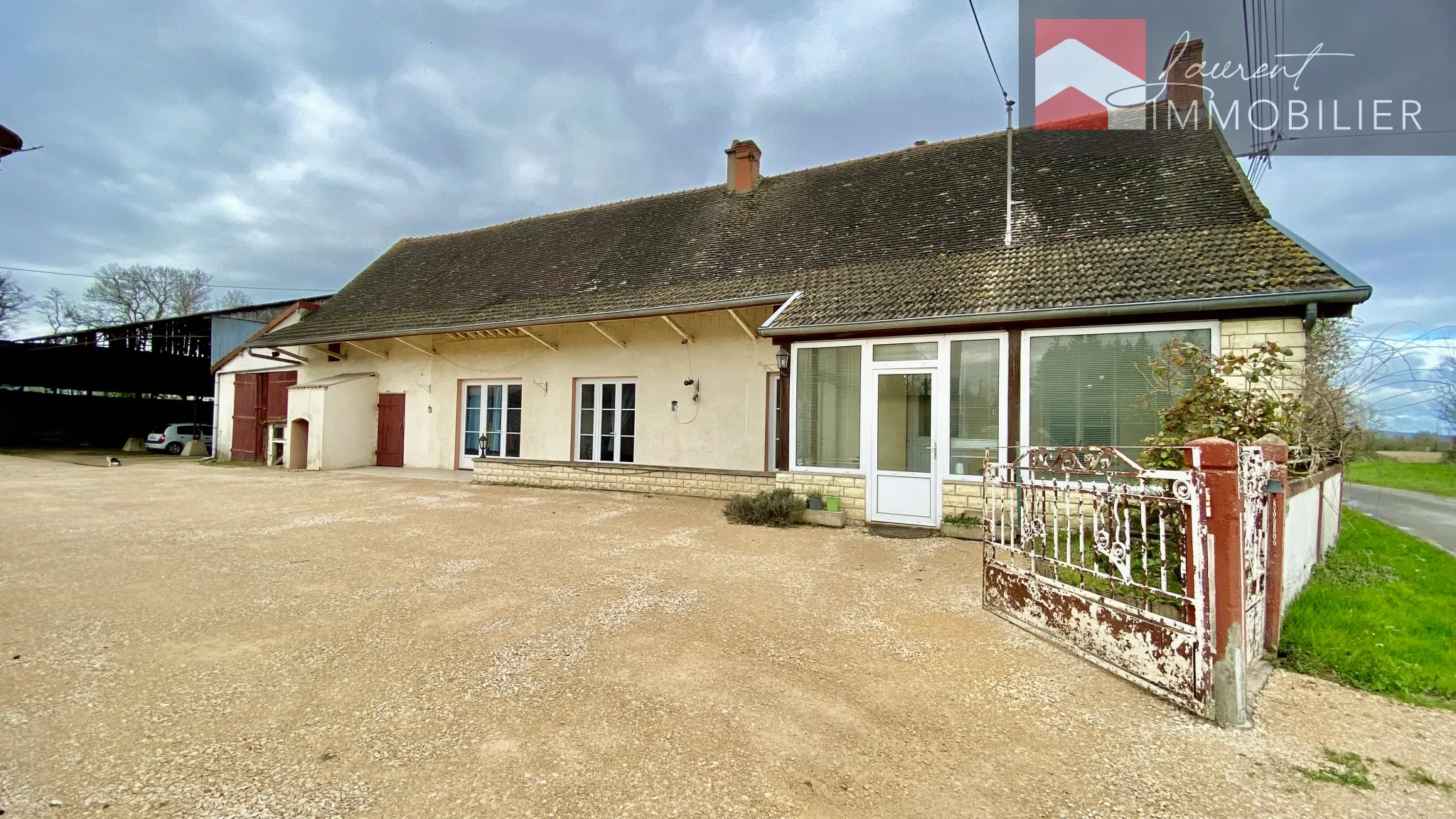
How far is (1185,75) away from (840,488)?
10.0 m

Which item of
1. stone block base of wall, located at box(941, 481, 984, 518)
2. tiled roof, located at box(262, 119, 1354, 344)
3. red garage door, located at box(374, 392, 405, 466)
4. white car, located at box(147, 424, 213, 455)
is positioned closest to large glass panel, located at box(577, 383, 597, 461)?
tiled roof, located at box(262, 119, 1354, 344)

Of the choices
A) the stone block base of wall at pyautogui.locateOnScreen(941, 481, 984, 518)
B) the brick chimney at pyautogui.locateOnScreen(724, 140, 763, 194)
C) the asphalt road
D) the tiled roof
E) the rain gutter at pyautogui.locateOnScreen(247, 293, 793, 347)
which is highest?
the brick chimney at pyautogui.locateOnScreen(724, 140, 763, 194)

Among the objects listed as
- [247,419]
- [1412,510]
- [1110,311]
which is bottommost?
[1412,510]

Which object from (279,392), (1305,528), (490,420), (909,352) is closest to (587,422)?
(490,420)

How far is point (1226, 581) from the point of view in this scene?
2.87m

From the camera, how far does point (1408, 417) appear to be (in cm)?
625

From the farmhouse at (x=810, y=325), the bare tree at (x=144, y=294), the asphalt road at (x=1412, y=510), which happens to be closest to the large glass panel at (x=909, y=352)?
the farmhouse at (x=810, y=325)

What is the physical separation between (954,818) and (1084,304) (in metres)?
5.97

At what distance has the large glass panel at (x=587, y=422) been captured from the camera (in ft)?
41.0

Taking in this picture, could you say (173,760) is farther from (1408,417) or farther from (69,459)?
(69,459)

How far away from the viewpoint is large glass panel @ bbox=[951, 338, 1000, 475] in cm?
725

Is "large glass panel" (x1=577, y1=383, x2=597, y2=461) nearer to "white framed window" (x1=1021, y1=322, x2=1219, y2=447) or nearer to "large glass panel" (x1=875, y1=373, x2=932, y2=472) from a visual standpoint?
"large glass panel" (x1=875, y1=373, x2=932, y2=472)

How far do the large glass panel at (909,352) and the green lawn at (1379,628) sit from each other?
13.1 feet

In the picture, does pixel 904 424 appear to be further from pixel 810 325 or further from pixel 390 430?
pixel 390 430
